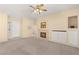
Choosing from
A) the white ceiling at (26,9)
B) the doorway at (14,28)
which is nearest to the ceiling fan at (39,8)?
the white ceiling at (26,9)

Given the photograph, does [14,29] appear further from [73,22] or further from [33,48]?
[73,22]

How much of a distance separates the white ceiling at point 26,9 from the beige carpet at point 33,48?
387 mm

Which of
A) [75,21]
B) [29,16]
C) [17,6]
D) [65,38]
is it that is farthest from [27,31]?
[75,21]

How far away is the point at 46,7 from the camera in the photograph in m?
2.26

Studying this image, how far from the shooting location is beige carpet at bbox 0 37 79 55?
87.8 inches

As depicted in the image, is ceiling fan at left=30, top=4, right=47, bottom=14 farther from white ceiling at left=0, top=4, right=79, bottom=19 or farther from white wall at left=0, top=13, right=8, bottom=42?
white wall at left=0, top=13, right=8, bottom=42

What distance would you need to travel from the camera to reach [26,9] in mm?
2256

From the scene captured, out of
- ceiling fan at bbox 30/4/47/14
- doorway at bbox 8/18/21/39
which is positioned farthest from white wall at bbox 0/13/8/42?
ceiling fan at bbox 30/4/47/14

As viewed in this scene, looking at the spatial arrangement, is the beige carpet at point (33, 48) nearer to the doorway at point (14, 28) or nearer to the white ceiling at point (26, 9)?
the doorway at point (14, 28)

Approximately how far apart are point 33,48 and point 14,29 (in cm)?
Result: 42
